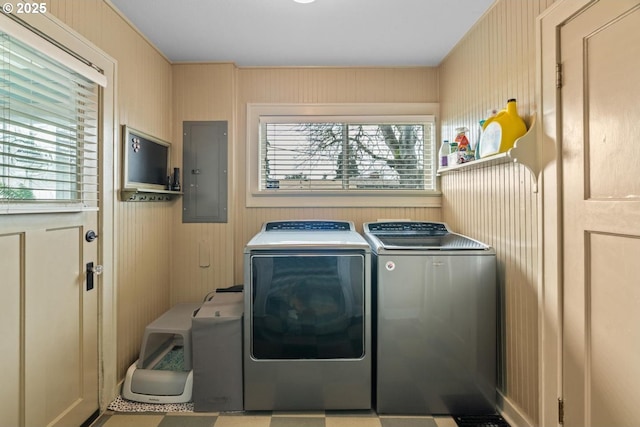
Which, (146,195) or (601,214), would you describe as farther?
(146,195)

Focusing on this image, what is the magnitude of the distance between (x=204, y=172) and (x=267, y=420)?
1789 mm

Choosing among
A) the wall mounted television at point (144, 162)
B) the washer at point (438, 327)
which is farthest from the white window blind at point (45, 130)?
the washer at point (438, 327)

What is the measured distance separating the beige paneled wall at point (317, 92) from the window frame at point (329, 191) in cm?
5

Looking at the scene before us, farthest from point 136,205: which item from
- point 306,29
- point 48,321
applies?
point 306,29

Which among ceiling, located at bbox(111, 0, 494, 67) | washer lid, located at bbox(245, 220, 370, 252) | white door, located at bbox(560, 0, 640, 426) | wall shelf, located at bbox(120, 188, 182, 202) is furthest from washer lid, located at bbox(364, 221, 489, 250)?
wall shelf, located at bbox(120, 188, 182, 202)

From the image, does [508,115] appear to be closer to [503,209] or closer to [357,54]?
[503,209]

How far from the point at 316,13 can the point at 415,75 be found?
109 cm

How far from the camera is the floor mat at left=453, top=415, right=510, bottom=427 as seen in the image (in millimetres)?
1677

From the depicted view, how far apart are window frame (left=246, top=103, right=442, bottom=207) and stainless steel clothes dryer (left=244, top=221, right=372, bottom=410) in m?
0.83

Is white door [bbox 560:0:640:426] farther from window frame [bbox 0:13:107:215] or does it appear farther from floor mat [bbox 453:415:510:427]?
window frame [bbox 0:13:107:215]

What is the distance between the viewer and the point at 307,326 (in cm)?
175

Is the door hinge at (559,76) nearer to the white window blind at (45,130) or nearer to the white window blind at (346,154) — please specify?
the white window blind at (346,154)

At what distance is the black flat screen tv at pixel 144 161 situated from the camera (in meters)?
1.91

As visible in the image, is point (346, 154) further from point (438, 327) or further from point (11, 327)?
point (11, 327)
